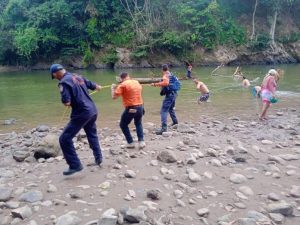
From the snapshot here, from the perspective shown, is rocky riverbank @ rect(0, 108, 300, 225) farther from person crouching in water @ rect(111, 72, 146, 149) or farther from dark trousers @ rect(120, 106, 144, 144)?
person crouching in water @ rect(111, 72, 146, 149)

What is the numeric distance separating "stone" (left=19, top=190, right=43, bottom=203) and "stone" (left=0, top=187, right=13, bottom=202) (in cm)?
20

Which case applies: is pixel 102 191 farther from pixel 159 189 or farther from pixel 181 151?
pixel 181 151

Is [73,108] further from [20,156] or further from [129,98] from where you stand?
[20,156]

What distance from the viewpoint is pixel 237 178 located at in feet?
18.7

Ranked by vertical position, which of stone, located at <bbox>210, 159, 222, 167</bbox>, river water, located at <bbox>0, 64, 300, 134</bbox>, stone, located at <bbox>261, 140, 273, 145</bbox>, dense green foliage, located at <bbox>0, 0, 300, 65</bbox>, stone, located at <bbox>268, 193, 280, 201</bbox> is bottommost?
river water, located at <bbox>0, 64, 300, 134</bbox>

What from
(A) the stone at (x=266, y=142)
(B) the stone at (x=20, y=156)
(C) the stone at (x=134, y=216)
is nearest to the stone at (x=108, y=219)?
(C) the stone at (x=134, y=216)

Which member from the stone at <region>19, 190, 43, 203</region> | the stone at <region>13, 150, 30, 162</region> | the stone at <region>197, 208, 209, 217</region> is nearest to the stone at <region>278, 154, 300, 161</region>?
the stone at <region>197, 208, 209, 217</region>

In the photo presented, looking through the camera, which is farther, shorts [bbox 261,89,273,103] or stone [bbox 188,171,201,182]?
shorts [bbox 261,89,273,103]

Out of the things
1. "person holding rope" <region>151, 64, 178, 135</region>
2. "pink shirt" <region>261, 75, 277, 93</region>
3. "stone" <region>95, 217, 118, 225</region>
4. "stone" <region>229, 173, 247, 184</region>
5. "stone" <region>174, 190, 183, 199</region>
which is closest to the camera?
"stone" <region>95, 217, 118, 225</region>

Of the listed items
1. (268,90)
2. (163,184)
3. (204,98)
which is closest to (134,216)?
(163,184)

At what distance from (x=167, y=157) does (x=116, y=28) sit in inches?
1500

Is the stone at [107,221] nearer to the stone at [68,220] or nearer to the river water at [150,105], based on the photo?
the stone at [68,220]

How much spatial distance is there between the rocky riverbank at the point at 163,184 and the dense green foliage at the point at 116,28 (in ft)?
111

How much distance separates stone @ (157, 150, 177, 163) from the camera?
644 centimetres
